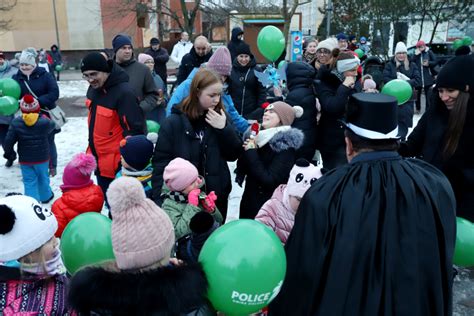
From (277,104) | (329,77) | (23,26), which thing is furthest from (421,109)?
(23,26)

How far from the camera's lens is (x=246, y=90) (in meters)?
6.23

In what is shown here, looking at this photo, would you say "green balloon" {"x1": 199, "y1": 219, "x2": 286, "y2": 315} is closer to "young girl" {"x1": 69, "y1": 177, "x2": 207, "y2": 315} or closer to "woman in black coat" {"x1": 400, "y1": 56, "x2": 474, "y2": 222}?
"young girl" {"x1": 69, "y1": 177, "x2": 207, "y2": 315}

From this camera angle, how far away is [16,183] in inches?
248

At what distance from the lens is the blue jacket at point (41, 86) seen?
5914mm

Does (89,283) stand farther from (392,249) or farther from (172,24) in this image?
(172,24)

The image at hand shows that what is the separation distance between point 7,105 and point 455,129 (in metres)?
4.96

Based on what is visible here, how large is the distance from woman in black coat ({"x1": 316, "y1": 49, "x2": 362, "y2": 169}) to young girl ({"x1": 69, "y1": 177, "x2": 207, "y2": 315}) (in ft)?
9.24

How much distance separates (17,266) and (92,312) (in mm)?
508

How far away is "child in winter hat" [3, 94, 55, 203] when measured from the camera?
5234mm

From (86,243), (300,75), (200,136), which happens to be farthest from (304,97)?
(86,243)

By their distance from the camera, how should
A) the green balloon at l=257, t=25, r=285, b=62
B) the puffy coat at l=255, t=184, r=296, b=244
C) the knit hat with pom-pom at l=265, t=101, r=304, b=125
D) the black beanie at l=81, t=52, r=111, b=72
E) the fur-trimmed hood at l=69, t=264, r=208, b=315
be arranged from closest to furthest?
1. the fur-trimmed hood at l=69, t=264, r=208, b=315
2. the puffy coat at l=255, t=184, r=296, b=244
3. the knit hat with pom-pom at l=265, t=101, r=304, b=125
4. the black beanie at l=81, t=52, r=111, b=72
5. the green balloon at l=257, t=25, r=285, b=62

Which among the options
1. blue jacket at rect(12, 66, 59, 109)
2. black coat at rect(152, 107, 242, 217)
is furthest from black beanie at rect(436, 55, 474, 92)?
blue jacket at rect(12, 66, 59, 109)

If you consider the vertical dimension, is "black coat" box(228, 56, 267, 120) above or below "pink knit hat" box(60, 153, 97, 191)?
above

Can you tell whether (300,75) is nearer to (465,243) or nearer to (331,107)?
(331,107)
